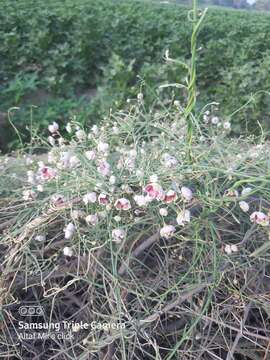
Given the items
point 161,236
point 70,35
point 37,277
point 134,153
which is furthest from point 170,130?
point 70,35

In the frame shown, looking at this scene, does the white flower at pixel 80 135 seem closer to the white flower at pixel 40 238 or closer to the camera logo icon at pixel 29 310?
the white flower at pixel 40 238

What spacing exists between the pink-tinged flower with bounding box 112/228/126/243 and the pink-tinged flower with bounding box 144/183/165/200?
0.34ft

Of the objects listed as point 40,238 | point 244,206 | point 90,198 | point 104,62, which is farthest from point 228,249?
point 104,62

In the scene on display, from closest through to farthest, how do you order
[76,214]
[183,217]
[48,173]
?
[183,217] < [76,214] < [48,173]

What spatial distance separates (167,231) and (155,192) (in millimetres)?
90

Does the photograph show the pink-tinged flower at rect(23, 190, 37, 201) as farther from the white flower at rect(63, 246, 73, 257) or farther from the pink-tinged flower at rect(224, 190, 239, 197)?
the pink-tinged flower at rect(224, 190, 239, 197)

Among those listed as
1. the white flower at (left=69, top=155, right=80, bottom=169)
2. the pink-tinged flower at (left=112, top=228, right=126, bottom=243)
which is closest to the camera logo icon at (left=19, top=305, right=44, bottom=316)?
the pink-tinged flower at (left=112, top=228, right=126, bottom=243)

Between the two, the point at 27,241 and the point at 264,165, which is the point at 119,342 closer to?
the point at 27,241

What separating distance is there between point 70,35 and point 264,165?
445 cm

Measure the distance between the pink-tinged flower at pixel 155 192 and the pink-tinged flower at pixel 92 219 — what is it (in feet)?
0.47

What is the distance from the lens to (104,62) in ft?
18.6

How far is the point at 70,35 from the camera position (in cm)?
568

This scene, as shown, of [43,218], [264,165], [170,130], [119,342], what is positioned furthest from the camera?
[170,130]

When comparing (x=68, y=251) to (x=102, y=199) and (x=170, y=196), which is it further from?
(x=170, y=196)
